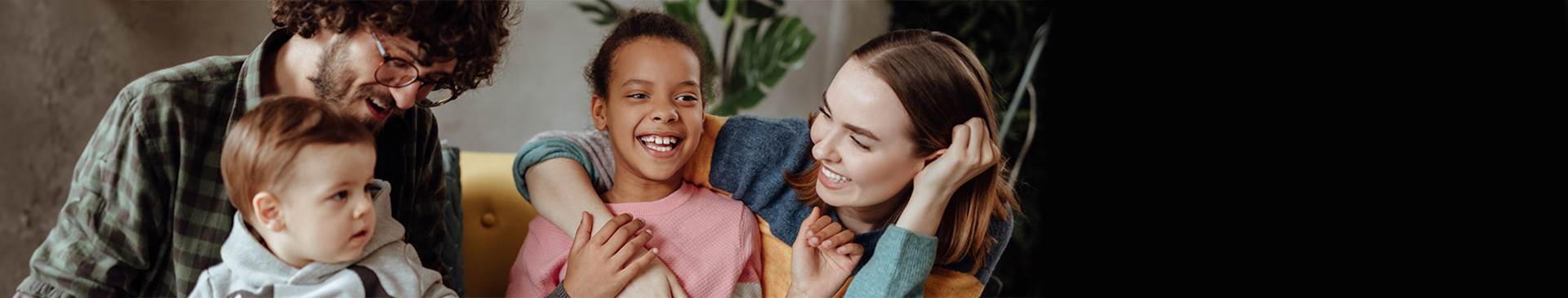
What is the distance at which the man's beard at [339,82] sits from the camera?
109cm

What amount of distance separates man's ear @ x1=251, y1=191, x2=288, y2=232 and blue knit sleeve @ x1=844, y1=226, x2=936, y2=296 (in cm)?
Answer: 59

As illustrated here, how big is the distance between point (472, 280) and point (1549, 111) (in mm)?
1599

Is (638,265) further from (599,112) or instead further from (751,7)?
(751,7)

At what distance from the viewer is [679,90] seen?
131 cm

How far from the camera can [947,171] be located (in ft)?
4.01

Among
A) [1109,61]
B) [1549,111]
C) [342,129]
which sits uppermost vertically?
[342,129]

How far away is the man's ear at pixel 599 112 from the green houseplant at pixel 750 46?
3.28 feet

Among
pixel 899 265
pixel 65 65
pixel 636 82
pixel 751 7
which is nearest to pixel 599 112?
pixel 636 82

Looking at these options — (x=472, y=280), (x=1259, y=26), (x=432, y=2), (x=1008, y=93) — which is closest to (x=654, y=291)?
(x=432, y=2)

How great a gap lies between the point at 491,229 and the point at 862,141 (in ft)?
2.34

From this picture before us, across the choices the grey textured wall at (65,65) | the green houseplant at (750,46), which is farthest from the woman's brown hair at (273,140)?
the green houseplant at (750,46)

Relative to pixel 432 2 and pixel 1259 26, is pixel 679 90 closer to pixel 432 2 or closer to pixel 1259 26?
pixel 432 2

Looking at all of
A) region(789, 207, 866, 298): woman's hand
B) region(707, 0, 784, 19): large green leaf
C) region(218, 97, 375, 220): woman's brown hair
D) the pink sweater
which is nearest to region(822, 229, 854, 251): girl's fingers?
region(789, 207, 866, 298): woman's hand

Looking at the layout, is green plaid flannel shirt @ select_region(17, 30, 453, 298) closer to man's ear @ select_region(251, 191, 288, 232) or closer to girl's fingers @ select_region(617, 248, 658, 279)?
man's ear @ select_region(251, 191, 288, 232)
